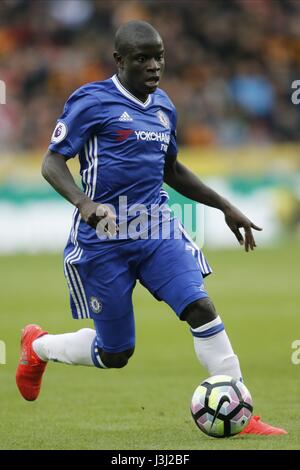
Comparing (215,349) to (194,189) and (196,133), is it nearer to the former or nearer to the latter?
(194,189)

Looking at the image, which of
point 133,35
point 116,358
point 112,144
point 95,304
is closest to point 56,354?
point 116,358

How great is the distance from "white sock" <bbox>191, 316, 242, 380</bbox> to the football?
0.55 feet

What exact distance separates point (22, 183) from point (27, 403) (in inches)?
497

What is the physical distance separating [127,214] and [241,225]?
0.87 m

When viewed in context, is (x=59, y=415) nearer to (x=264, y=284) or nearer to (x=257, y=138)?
(x=264, y=284)

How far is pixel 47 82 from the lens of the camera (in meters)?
22.7

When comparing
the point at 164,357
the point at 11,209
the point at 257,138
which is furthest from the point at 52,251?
the point at 164,357

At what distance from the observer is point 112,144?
6.69 metres

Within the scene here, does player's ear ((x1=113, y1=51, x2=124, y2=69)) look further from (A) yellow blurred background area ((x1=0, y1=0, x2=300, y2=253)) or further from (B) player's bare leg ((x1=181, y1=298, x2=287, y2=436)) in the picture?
(A) yellow blurred background area ((x1=0, y1=0, x2=300, y2=253))

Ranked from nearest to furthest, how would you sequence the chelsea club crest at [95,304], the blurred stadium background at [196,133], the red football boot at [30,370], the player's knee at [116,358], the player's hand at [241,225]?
the chelsea club crest at [95,304] < the player's knee at [116,358] < the player's hand at [241,225] < the red football boot at [30,370] < the blurred stadium background at [196,133]

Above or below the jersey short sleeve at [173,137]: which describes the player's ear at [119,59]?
above

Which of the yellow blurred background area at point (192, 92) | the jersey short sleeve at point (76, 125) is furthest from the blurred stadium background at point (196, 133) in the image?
the jersey short sleeve at point (76, 125)

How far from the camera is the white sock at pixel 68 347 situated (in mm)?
7141

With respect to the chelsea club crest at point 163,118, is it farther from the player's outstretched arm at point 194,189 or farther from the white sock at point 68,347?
the white sock at point 68,347
